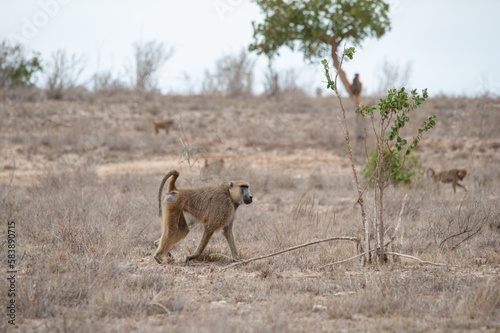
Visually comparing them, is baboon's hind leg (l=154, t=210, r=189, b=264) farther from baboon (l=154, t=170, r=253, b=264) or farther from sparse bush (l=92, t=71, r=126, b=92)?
sparse bush (l=92, t=71, r=126, b=92)

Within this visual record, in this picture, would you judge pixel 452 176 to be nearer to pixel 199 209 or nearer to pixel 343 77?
pixel 199 209

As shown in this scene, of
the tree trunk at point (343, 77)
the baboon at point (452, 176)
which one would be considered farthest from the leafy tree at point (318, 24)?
the baboon at point (452, 176)

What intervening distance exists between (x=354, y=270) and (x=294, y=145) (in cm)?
1323

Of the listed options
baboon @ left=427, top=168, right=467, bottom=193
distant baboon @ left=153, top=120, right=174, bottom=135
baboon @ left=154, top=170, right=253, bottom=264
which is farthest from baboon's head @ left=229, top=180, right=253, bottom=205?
distant baboon @ left=153, top=120, right=174, bottom=135

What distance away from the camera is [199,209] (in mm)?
5629

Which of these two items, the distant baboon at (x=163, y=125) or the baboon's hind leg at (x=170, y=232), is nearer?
the baboon's hind leg at (x=170, y=232)

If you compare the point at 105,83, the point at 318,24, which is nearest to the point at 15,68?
the point at 105,83

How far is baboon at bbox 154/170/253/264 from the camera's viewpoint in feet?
18.2

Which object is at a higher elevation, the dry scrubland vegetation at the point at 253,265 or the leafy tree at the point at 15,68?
the leafy tree at the point at 15,68

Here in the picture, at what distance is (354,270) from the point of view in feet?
17.5

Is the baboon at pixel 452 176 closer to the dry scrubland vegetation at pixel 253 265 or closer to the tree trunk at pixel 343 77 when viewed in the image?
the dry scrubland vegetation at pixel 253 265

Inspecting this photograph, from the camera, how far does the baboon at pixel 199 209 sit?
18.2ft

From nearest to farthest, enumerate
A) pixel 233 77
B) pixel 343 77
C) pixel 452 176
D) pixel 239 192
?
1. pixel 239 192
2. pixel 452 176
3. pixel 343 77
4. pixel 233 77

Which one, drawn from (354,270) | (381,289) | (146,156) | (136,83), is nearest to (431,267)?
(354,270)
